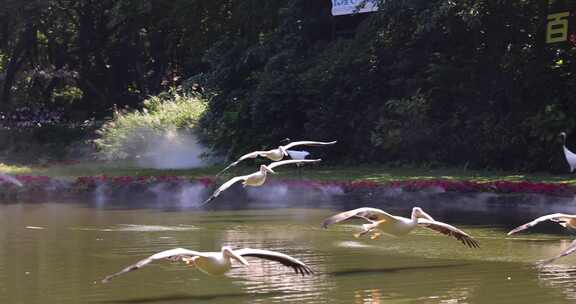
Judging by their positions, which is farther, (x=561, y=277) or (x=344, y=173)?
(x=344, y=173)

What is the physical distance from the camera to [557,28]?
2175cm

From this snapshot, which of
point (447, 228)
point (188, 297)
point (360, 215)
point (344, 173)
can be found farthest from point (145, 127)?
point (188, 297)

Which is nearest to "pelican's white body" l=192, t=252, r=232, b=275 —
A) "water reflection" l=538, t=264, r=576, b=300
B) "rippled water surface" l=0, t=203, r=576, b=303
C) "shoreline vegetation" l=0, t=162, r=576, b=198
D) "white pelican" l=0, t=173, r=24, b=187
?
"rippled water surface" l=0, t=203, r=576, b=303

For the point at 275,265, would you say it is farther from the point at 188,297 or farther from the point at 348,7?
the point at 348,7

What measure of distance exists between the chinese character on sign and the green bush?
10495 mm

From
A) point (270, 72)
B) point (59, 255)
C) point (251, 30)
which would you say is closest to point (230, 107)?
point (270, 72)

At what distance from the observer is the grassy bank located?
20286 millimetres

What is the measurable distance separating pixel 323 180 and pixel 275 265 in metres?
7.79

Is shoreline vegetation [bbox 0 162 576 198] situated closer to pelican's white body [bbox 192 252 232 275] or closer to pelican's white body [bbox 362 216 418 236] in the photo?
pelican's white body [bbox 362 216 418 236]

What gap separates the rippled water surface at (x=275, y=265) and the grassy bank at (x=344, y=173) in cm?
318

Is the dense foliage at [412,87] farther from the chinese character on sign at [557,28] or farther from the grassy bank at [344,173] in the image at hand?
the grassy bank at [344,173]

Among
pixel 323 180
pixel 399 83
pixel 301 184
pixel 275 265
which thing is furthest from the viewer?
pixel 399 83

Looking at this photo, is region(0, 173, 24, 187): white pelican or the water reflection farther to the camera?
region(0, 173, 24, 187): white pelican

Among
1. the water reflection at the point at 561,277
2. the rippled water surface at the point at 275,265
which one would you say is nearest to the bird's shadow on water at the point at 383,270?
the rippled water surface at the point at 275,265
